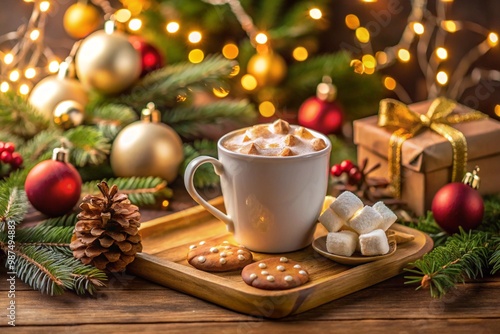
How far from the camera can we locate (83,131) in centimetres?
146

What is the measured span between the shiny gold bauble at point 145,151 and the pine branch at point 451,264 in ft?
1.82

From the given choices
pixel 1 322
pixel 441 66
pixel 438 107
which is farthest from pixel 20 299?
pixel 441 66

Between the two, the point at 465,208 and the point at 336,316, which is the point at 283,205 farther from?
the point at 465,208

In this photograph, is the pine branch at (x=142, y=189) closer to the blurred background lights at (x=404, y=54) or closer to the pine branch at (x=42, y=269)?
the pine branch at (x=42, y=269)

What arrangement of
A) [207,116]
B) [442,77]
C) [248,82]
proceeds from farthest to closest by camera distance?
[248,82], [442,77], [207,116]

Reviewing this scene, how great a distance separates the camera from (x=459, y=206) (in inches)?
47.2

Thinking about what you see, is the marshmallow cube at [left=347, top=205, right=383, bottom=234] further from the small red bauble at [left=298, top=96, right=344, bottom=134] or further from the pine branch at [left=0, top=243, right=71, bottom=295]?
the small red bauble at [left=298, top=96, right=344, bottom=134]

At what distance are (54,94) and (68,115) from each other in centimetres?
9

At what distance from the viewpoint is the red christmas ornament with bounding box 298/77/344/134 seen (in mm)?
1696

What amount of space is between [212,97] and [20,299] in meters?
1.00

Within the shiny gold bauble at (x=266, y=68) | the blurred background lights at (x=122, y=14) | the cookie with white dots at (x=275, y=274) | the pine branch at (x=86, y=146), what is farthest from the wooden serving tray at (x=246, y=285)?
the blurred background lights at (x=122, y=14)

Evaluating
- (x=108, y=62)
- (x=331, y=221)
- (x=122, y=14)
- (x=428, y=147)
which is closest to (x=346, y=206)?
(x=331, y=221)

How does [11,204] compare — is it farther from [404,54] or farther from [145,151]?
[404,54]

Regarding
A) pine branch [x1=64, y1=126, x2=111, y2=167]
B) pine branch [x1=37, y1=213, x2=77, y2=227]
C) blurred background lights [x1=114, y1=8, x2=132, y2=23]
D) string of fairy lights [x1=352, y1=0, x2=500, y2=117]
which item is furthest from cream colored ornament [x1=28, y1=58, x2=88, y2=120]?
string of fairy lights [x1=352, y1=0, x2=500, y2=117]
